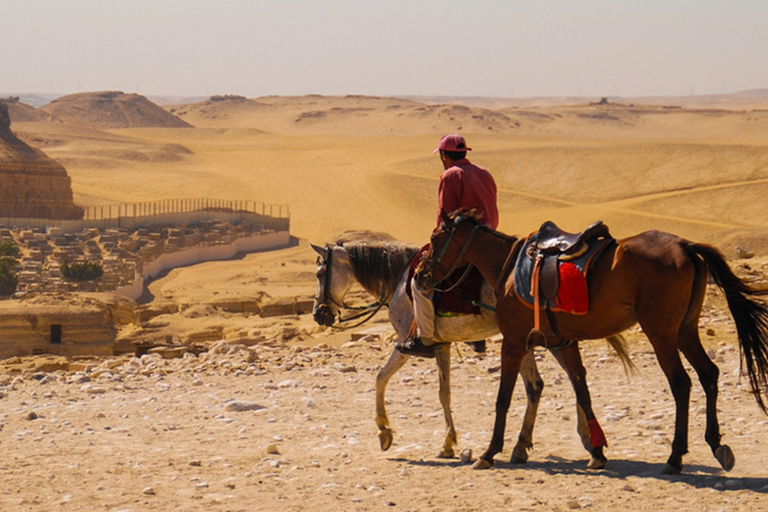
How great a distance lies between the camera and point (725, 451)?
265 inches

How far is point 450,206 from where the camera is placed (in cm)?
839

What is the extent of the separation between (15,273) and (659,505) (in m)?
31.1

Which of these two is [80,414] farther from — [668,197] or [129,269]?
[668,197]

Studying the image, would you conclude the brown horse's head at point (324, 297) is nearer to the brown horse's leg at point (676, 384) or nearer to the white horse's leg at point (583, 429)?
the white horse's leg at point (583, 429)

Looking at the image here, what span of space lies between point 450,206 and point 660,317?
2193 mm

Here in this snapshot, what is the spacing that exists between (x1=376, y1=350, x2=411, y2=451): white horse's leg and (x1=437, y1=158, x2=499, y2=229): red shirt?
1283mm

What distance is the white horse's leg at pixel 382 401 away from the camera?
8.30 m

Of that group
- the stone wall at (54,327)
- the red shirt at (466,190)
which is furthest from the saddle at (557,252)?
the stone wall at (54,327)

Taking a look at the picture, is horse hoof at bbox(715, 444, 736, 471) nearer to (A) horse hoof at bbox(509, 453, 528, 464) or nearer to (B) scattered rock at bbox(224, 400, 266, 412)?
(A) horse hoof at bbox(509, 453, 528, 464)

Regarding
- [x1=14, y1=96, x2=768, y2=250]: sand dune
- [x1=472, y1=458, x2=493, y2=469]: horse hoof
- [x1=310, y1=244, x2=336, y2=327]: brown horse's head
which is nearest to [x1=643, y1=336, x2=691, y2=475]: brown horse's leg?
[x1=472, y1=458, x2=493, y2=469]: horse hoof

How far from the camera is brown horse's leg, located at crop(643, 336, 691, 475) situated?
686cm

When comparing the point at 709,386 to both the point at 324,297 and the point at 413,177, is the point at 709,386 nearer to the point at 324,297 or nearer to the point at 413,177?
the point at 324,297

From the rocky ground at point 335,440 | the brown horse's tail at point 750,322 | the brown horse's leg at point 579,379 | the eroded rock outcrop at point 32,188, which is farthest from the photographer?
the eroded rock outcrop at point 32,188

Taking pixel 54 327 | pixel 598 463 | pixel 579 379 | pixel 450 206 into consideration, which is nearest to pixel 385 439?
pixel 579 379
